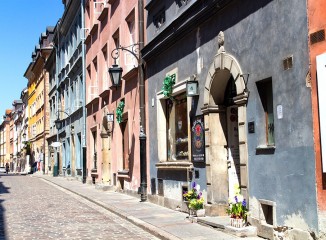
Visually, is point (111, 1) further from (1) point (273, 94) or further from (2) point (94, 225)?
(1) point (273, 94)

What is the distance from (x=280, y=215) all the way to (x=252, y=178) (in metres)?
1.10

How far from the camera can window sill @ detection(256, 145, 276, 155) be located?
8.17 metres

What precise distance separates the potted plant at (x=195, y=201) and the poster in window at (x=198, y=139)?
0.72 metres

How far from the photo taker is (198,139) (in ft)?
37.8

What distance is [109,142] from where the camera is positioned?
21734 mm

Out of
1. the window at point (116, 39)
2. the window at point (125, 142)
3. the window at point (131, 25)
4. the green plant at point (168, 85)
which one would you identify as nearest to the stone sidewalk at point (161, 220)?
the window at point (125, 142)

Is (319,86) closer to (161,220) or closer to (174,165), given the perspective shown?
(161,220)

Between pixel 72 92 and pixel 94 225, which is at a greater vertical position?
pixel 72 92

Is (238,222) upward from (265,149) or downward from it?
downward

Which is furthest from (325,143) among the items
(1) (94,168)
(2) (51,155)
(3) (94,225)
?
(2) (51,155)

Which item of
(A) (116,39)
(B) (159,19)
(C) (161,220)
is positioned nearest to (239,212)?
(C) (161,220)

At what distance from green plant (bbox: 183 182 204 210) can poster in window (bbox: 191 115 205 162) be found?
2.25 feet

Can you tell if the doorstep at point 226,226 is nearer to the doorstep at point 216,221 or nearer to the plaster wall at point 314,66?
the doorstep at point 216,221

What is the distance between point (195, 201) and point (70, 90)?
2392 centimetres
